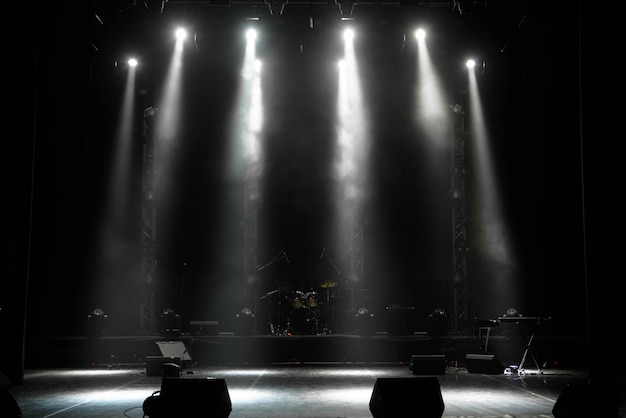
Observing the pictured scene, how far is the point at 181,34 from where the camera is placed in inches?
500

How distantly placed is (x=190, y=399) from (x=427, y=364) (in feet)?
15.9

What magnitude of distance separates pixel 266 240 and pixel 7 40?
7208 millimetres

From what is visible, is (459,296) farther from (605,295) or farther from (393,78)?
(605,295)

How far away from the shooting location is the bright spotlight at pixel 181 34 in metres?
12.4

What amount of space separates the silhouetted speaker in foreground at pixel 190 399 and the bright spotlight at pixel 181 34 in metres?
9.19

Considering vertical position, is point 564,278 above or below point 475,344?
above

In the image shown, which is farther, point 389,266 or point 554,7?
point 389,266

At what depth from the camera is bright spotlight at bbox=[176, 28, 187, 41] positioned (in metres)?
12.4

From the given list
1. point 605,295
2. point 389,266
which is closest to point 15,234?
point 605,295

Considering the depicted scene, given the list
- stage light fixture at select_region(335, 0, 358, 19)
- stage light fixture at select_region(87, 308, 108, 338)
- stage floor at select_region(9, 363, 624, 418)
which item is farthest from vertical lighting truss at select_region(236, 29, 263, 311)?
stage floor at select_region(9, 363, 624, 418)

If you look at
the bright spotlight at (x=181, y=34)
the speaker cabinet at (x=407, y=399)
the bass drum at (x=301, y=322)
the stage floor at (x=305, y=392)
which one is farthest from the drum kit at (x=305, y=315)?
the speaker cabinet at (x=407, y=399)

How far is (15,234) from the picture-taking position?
768 centimetres

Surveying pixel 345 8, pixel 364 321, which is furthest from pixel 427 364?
pixel 345 8

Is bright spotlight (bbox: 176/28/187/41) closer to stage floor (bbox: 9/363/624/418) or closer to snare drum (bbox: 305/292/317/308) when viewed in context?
snare drum (bbox: 305/292/317/308)
